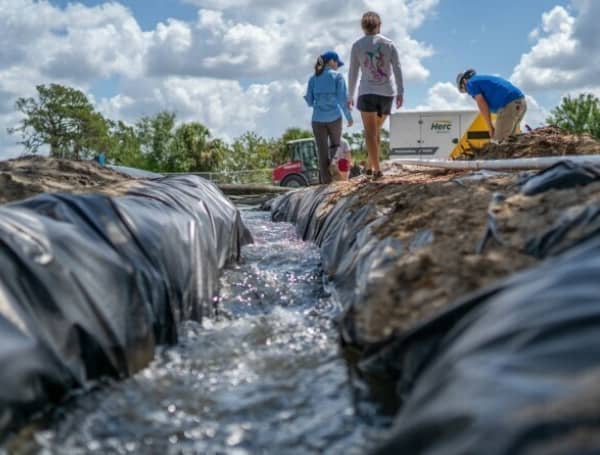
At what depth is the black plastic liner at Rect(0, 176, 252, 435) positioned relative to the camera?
6.21 ft

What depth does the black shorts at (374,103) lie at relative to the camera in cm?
580

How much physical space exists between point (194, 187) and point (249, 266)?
95 centimetres

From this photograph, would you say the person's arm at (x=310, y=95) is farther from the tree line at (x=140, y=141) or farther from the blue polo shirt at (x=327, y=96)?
the tree line at (x=140, y=141)

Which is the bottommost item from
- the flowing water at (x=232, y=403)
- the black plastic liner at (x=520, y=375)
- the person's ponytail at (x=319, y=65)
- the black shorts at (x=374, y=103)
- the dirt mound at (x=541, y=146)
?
the flowing water at (x=232, y=403)

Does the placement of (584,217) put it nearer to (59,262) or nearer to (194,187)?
(59,262)

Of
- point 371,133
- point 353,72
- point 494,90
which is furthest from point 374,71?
point 494,90

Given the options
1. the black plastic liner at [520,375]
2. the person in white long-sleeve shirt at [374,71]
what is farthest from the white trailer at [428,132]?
the black plastic liner at [520,375]

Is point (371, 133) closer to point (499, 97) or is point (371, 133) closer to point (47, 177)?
point (499, 97)

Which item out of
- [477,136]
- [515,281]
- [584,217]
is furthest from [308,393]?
[477,136]

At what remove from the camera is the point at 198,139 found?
133 feet

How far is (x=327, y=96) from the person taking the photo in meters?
7.82

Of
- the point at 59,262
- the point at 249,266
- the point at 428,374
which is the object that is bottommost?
the point at 249,266

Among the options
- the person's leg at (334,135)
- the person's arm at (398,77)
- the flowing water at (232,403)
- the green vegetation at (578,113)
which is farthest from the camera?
the green vegetation at (578,113)

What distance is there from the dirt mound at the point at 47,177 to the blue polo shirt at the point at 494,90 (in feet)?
15.6
